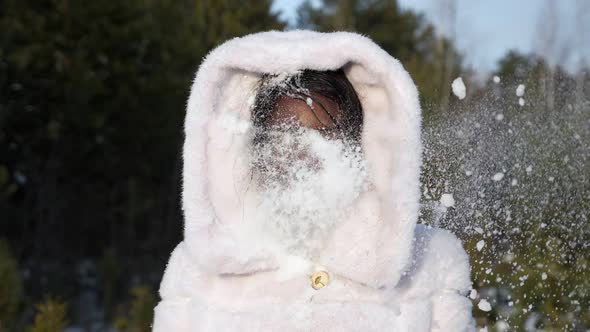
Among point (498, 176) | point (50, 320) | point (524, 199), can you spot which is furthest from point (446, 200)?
point (50, 320)

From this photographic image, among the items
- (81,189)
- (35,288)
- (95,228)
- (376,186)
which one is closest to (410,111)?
(376,186)

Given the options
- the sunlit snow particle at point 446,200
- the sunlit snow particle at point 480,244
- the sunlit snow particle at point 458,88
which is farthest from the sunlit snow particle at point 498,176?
the sunlit snow particle at point 446,200

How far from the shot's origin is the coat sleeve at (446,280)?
5.76 feet

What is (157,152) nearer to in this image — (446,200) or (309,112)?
(446,200)

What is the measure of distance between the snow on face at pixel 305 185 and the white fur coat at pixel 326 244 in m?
0.04

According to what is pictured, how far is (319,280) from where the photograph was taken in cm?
175

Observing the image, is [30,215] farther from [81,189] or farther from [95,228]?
[95,228]

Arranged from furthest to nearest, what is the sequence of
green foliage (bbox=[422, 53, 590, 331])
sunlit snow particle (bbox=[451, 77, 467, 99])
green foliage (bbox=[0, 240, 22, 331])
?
green foliage (bbox=[0, 240, 22, 331]), green foliage (bbox=[422, 53, 590, 331]), sunlit snow particle (bbox=[451, 77, 467, 99])

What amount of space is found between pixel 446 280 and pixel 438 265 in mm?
40

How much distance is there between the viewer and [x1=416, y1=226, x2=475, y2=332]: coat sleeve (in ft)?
5.76

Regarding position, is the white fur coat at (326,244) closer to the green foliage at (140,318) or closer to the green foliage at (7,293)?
the green foliage at (7,293)

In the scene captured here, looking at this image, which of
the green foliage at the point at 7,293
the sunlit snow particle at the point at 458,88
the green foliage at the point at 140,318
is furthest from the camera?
the green foliage at the point at 140,318

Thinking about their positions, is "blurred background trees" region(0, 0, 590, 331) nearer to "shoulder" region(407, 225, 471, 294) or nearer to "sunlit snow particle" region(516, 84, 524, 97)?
"sunlit snow particle" region(516, 84, 524, 97)

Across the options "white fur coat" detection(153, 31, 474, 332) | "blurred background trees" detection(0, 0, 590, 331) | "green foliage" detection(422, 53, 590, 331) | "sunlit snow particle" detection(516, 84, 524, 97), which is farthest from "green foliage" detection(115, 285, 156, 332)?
"white fur coat" detection(153, 31, 474, 332)
